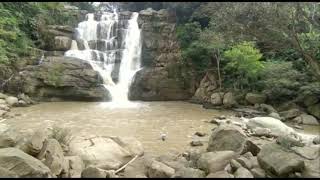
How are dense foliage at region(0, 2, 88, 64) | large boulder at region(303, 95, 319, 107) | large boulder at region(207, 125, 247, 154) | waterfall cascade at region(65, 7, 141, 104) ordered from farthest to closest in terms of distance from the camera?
waterfall cascade at region(65, 7, 141, 104) → dense foliage at region(0, 2, 88, 64) → large boulder at region(303, 95, 319, 107) → large boulder at region(207, 125, 247, 154)

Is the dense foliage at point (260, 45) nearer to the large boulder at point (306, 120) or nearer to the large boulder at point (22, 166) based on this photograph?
the large boulder at point (306, 120)

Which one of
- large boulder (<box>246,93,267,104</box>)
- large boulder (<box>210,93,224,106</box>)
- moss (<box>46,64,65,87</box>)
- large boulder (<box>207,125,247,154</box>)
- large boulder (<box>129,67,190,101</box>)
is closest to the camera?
large boulder (<box>207,125,247,154</box>)

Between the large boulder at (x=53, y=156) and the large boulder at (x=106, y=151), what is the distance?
78 cm

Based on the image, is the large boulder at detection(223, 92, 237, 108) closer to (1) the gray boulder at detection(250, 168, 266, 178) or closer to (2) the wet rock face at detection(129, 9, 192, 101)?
(2) the wet rock face at detection(129, 9, 192, 101)

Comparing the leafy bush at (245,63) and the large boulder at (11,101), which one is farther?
the leafy bush at (245,63)

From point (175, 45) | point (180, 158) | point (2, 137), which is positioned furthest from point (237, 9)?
point (175, 45)

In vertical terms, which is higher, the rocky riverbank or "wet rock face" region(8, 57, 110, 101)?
"wet rock face" region(8, 57, 110, 101)

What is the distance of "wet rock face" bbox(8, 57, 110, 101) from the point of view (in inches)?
790

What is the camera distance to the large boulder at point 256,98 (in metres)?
17.9

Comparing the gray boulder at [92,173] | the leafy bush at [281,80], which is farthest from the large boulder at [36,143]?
the leafy bush at [281,80]

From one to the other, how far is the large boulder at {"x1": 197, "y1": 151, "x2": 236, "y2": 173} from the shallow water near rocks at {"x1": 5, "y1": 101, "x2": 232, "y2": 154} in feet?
9.16

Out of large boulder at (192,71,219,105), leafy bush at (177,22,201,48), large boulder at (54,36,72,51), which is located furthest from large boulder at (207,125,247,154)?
large boulder at (54,36,72,51)

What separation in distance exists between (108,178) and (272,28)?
5069 millimetres

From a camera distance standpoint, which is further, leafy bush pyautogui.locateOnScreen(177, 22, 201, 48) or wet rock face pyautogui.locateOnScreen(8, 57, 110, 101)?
leafy bush pyautogui.locateOnScreen(177, 22, 201, 48)
